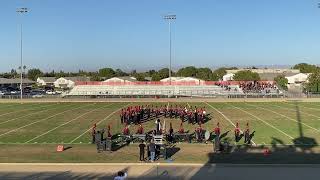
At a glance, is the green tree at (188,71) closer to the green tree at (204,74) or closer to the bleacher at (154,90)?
the green tree at (204,74)

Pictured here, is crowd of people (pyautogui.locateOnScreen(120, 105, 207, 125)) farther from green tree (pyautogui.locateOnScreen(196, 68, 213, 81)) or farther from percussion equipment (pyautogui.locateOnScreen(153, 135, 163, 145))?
green tree (pyautogui.locateOnScreen(196, 68, 213, 81))

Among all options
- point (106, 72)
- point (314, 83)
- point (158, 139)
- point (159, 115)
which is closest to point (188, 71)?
point (106, 72)

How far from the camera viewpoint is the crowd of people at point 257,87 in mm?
68375

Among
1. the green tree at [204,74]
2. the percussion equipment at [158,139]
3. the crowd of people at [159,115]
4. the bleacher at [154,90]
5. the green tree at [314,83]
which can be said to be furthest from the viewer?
the green tree at [204,74]

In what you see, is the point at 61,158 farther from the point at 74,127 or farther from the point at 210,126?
the point at 210,126

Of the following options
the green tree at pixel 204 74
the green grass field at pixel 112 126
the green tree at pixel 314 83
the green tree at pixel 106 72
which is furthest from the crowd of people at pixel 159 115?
the green tree at pixel 106 72

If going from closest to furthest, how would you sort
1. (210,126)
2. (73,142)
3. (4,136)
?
(73,142), (4,136), (210,126)

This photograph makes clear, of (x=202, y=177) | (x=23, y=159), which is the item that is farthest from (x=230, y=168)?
(x=23, y=159)

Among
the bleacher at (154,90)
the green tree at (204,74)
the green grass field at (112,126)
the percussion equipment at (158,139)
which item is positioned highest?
the green tree at (204,74)

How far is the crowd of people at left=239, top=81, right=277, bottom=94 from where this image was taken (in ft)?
224

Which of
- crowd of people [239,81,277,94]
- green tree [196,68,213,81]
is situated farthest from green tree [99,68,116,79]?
crowd of people [239,81,277,94]

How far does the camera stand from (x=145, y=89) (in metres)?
74.1

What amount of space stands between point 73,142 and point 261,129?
11.5 m

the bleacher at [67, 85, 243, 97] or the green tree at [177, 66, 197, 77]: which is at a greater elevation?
the green tree at [177, 66, 197, 77]
